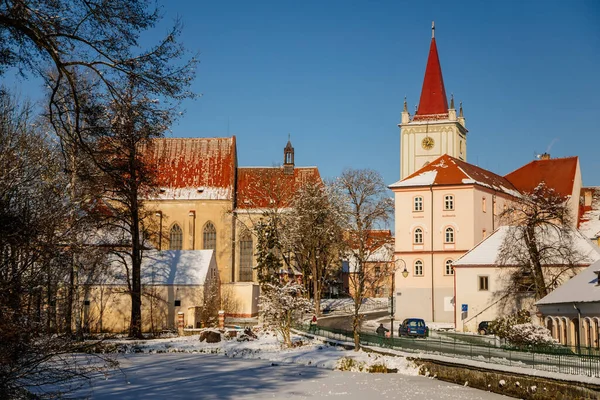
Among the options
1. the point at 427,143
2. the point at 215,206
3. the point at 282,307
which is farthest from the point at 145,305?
the point at 427,143

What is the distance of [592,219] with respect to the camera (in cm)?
6462

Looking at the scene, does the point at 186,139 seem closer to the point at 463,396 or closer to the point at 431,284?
the point at 431,284

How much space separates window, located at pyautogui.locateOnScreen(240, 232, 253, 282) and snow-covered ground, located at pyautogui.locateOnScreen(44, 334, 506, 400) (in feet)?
89.7

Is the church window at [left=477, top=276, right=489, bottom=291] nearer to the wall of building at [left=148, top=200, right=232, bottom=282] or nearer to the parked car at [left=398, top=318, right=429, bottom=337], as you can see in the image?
the parked car at [left=398, top=318, right=429, bottom=337]

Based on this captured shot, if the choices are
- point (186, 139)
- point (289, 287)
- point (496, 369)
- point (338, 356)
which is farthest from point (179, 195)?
point (496, 369)

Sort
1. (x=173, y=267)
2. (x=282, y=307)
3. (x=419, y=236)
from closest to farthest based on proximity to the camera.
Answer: (x=282, y=307) < (x=173, y=267) < (x=419, y=236)

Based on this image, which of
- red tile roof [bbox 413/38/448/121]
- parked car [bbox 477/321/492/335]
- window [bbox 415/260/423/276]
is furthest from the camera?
red tile roof [bbox 413/38/448/121]

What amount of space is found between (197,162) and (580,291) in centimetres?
4173

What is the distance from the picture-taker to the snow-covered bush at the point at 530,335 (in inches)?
1163

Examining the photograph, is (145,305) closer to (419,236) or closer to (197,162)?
(419,236)

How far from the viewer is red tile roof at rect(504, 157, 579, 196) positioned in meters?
67.3

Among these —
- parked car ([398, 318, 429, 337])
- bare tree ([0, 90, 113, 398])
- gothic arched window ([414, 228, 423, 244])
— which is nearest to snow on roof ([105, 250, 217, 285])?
parked car ([398, 318, 429, 337])

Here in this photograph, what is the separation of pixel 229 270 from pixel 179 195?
26.2 ft

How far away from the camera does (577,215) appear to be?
2633 inches
